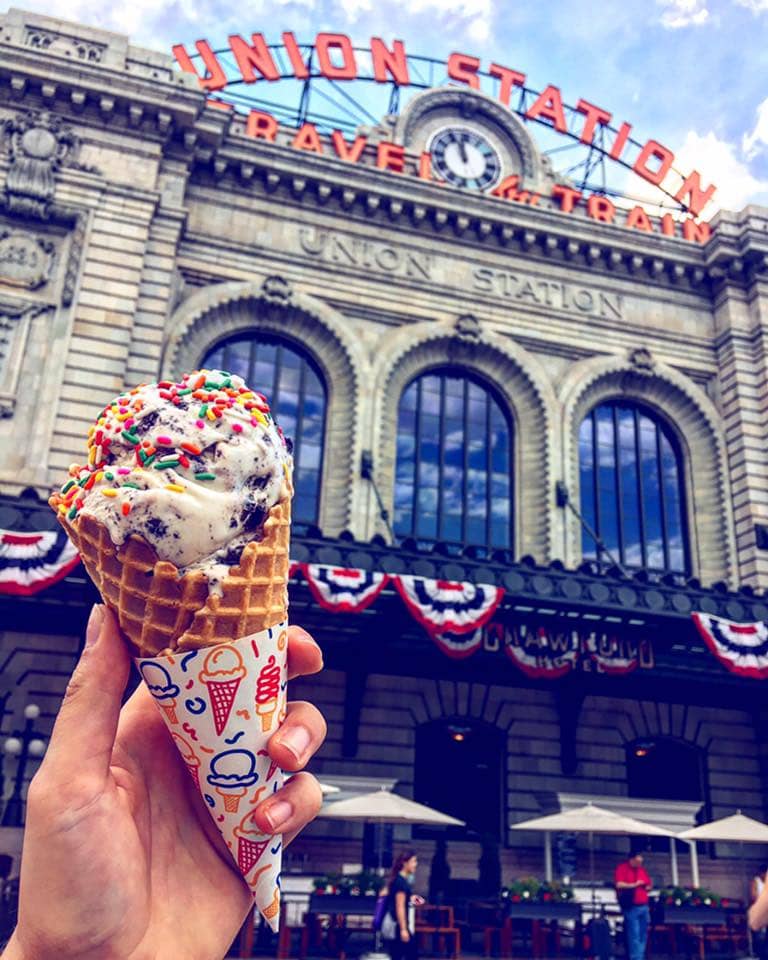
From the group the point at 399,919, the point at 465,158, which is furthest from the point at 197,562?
the point at 465,158

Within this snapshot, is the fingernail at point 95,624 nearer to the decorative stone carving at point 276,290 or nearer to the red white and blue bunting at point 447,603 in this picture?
the red white and blue bunting at point 447,603

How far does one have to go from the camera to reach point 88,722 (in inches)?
88.7

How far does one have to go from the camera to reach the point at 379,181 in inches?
974

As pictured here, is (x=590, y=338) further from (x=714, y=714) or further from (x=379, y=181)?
(x=714, y=714)

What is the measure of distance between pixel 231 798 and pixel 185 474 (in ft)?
3.55

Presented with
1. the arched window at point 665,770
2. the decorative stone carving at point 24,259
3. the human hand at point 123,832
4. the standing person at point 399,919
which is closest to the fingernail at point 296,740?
the human hand at point 123,832

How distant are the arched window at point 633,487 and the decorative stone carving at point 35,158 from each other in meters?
16.7

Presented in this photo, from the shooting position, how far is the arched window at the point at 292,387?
22.9 metres

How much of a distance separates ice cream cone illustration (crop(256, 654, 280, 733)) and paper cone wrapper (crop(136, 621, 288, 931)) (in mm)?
13

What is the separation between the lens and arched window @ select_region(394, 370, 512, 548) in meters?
23.5

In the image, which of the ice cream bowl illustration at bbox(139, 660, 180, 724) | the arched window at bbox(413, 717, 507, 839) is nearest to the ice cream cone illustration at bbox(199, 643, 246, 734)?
the ice cream bowl illustration at bbox(139, 660, 180, 724)

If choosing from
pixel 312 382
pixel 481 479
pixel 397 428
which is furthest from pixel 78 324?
pixel 481 479

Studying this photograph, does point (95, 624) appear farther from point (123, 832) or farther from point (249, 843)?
point (249, 843)

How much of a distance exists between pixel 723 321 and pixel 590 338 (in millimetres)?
4786
